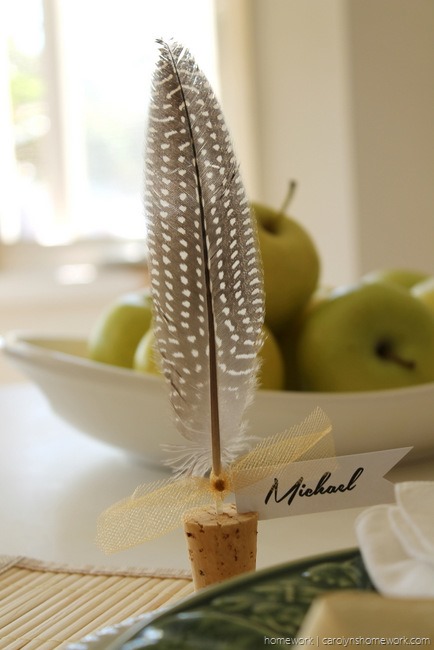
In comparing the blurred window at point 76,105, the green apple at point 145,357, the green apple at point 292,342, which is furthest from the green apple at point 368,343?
the blurred window at point 76,105

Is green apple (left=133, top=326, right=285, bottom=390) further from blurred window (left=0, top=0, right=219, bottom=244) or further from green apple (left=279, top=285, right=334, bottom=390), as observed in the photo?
blurred window (left=0, top=0, right=219, bottom=244)

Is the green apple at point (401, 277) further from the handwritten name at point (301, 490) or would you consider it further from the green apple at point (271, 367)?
the handwritten name at point (301, 490)

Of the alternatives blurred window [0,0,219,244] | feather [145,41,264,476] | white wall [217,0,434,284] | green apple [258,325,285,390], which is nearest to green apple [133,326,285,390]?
green apple [258,325,285,390]

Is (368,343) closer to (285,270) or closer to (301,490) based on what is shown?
(285,270)

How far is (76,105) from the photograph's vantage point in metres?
3.17

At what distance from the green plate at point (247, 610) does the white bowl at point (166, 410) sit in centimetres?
29

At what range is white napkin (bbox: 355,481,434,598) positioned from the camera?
12.9 inches

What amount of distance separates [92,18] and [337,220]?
3.85 feet

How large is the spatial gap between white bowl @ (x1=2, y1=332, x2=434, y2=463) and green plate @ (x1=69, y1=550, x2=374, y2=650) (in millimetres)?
291

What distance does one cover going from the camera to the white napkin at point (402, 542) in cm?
33

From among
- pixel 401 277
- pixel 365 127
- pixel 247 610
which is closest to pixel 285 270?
pixel 401 277

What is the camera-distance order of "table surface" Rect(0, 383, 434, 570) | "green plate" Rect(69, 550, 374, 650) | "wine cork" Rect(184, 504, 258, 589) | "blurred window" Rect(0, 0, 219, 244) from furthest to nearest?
1. "blurred window" Rect(0, 0, 219, 244)
2. "table surface" Rect(0, 383, 434, 570)
3. "wine cork" Rect(184, 504, 258, 589)
4. "green plate" Rect(69, 550, 374, 650)

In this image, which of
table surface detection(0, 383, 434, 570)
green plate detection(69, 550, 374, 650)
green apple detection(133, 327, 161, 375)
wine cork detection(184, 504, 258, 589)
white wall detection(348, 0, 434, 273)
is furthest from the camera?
white wall detection(348, 0, 434, 273)

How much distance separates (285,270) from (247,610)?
51 centimetres
